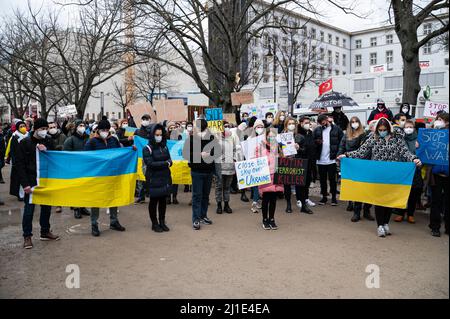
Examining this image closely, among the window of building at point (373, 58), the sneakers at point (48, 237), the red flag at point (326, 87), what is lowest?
the sneakers at point (48, 237)

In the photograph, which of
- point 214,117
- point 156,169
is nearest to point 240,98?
point 214,117

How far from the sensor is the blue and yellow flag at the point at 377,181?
7.05 m

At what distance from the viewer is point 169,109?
41.7ft

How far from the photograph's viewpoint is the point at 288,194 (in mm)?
9023

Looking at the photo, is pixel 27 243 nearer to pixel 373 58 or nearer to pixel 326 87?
pixel 326 87

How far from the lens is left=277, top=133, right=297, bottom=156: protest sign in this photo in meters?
8.57

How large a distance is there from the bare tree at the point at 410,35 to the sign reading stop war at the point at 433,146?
5.60 meters

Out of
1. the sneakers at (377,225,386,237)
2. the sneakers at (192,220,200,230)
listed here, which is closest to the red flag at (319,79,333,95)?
the sneakers at (377,225,386,237)

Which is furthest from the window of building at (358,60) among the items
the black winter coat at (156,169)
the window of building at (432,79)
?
the black winter coat at (156,169)

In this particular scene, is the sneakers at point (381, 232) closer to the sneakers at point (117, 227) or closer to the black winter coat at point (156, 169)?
the black winter coat at point (156, 169)

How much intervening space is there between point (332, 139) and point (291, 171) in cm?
183

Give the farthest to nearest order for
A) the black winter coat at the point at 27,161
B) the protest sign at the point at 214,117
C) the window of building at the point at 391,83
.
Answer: the window of building at the point at 391,83, the protest sign at the point at 214,117, the black winter coat at the point at 27,161

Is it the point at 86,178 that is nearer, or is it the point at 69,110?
the point at 86,178
